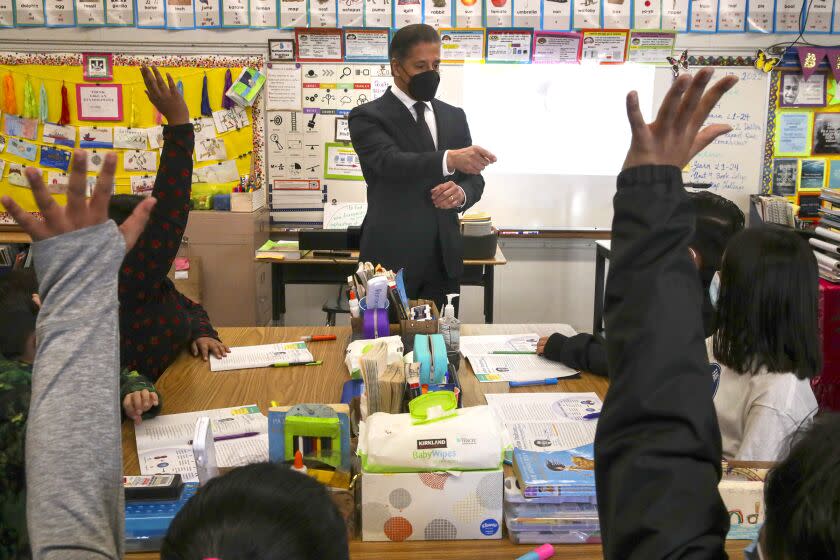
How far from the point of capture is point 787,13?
→ 172 inches

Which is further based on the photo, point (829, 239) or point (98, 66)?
point (98, 66)

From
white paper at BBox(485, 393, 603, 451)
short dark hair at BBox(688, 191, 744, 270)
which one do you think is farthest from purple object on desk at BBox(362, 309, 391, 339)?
short dark hair at BBox(688, 191, 744, 270)

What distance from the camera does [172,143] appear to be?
1679 millimetres

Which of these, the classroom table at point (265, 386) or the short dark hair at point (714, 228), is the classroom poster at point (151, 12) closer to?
the classroom table at point (265, 386)

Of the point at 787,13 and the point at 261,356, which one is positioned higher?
the point at 787,13

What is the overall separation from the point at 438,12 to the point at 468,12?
0.59 feet

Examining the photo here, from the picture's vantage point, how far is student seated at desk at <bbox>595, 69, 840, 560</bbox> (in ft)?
2.13

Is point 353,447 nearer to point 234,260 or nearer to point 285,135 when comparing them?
point 234,260

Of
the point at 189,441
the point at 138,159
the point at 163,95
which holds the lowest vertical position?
the point at 189,441

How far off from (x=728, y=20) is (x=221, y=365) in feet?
12.4

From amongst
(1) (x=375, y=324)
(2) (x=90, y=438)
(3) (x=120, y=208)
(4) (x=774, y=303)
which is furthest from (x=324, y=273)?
(2) (x=90, y=438)

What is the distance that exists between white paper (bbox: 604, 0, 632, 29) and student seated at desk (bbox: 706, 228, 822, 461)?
124 inches

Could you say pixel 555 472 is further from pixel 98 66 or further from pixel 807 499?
pixel 98 66

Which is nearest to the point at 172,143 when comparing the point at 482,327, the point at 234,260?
the point at 482,327
